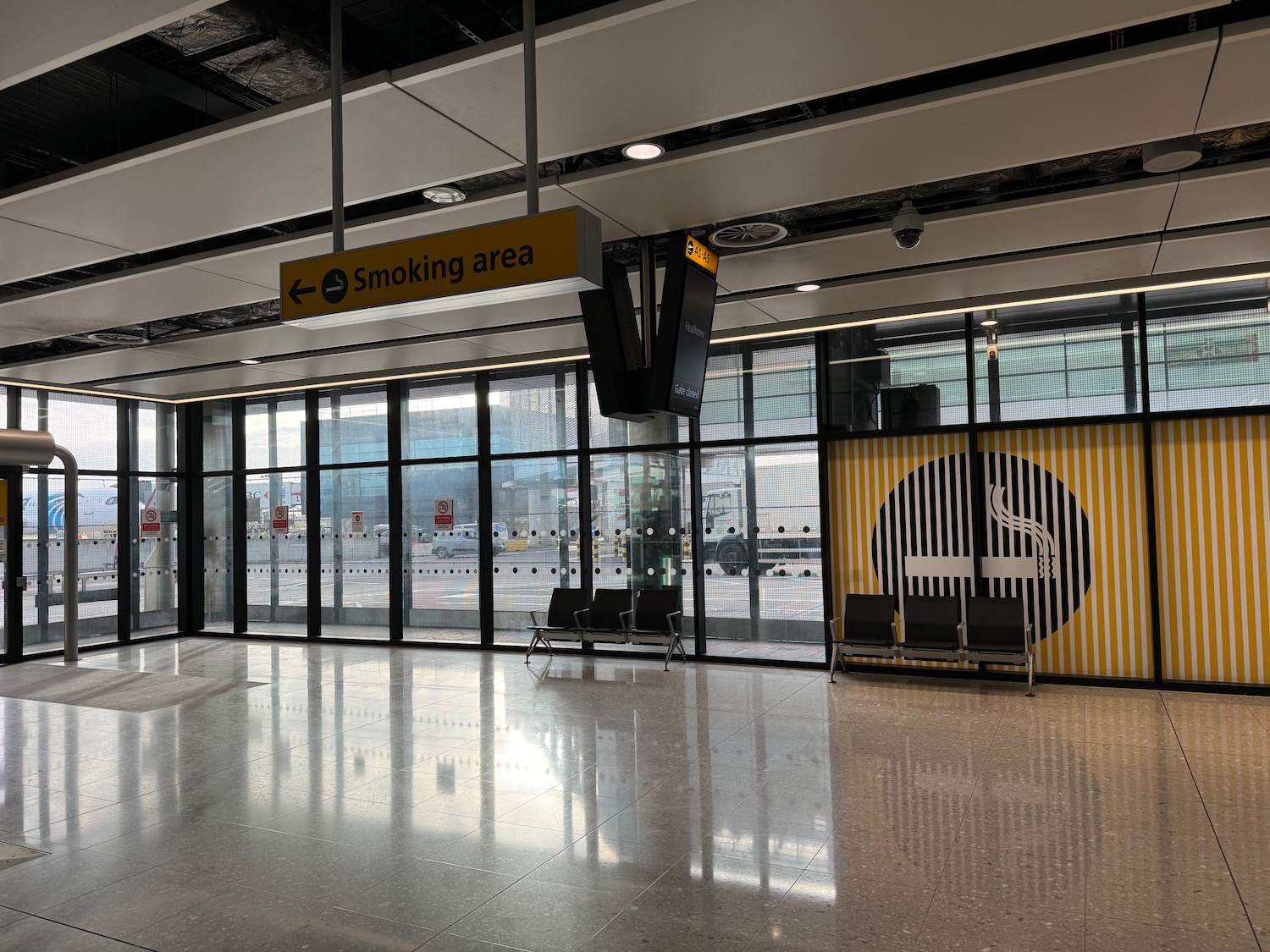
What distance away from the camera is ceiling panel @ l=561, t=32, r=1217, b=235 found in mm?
3855

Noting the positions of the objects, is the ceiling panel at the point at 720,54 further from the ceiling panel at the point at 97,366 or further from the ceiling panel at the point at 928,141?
the ceiling panel at the point at 97,366

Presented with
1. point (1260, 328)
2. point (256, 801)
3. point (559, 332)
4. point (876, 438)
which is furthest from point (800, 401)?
point (256, 801)

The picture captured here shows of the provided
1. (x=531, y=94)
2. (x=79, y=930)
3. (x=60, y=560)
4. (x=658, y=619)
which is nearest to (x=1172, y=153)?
(x=531, y=94)

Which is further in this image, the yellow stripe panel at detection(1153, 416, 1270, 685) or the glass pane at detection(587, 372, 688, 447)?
the glass pane at detection(587, 372, 688, 447)

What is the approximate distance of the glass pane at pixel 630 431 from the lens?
10.5 metres

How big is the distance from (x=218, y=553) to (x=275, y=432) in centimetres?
220

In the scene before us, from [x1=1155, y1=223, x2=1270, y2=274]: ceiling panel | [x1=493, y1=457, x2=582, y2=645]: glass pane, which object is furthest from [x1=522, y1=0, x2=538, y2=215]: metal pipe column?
[x1=493, y1=457, x2=582, y2=645]: glass pane

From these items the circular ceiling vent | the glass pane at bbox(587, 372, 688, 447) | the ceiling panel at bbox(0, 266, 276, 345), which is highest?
the circular ceiling vent

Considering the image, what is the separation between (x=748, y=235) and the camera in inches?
238

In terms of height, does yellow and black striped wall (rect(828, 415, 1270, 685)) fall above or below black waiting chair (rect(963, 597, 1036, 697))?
above

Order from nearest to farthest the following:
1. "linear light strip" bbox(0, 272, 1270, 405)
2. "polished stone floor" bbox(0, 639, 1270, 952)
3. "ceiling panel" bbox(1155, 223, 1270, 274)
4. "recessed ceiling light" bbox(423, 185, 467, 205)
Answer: "polished stone floor" bbox(0, 639, 1270, 952) → "recessed ceiling light" bbox(423, 185, 467, 205) → "ceiling panel" bbox(1155, 223, 1270, 274) → "linear light strip" bbox(0, 272, 1270, 405)

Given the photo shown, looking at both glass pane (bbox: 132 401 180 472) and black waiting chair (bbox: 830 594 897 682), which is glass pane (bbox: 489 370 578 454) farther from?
glass pane (bbox: 132 401 180 472)

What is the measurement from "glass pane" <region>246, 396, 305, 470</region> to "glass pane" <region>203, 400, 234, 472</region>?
13.9 inches

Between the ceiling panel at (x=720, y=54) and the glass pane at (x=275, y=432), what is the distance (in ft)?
32.0
